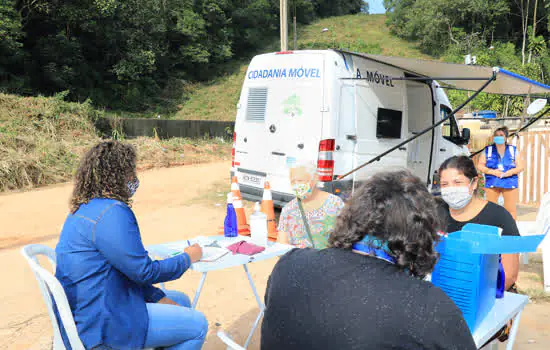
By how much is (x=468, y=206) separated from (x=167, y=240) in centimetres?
462

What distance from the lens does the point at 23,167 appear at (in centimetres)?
1035

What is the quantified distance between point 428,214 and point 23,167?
11.2 m

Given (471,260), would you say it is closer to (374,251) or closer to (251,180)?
(374,251)

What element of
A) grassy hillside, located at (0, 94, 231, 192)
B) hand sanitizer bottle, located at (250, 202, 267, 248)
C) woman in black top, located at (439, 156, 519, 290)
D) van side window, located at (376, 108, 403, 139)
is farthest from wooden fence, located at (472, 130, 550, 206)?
grassy hillside, located at (0, 94, 231, 192)

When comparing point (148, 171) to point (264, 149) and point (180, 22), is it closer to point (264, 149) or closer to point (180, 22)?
point (264, 149)

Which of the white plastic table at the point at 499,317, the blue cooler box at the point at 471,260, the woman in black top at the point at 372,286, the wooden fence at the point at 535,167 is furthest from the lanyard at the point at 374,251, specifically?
the wooden fence at the point at 535,167

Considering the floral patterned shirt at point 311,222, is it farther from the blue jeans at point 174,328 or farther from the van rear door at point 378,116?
the van rear door at point 378,116

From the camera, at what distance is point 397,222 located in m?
1.33

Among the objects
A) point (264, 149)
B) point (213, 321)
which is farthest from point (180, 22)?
point (213, 321)

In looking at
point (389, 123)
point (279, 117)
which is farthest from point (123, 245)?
point (389, 123)

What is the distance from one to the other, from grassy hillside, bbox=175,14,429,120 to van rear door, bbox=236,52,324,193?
2686cm

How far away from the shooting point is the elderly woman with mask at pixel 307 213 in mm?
3117

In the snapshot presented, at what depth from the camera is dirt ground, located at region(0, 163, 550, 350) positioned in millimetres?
3570

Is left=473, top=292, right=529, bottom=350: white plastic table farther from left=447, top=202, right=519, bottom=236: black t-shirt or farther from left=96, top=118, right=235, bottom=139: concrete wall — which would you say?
left=96, top=118, right=235, bottom=139: concrete wall
